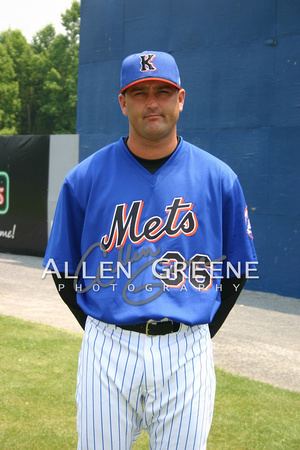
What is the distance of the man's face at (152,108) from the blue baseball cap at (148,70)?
0.02m

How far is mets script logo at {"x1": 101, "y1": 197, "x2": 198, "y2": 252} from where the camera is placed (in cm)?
236

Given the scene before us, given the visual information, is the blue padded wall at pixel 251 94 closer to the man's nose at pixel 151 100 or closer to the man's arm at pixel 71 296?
the man's arm at pixel 71 296

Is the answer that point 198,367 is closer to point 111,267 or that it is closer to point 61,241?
point 111,267

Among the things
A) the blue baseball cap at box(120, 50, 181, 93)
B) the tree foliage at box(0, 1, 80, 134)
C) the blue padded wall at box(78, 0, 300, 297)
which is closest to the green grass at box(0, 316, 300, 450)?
the blue baseball cap at box(120, 50, 181, 93)

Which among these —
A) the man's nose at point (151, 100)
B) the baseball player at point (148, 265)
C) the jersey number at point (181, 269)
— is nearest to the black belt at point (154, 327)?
the baseball player at point (148, 265)

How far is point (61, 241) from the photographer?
2500mm

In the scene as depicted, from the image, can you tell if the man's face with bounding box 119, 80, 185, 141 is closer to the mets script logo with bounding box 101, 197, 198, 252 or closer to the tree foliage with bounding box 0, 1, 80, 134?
the mets script logo with bounding box 101, 197, 198, 252

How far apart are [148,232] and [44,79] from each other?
52.6 meters

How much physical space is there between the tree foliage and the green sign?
34931 millimetres

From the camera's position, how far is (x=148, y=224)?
7.79 ft

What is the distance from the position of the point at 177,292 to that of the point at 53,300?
670 centimetres

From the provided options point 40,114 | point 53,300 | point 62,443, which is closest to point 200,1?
point 53,300

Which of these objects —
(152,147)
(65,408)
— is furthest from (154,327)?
(65,408)

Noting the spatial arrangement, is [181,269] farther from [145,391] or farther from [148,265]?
[145,391]
